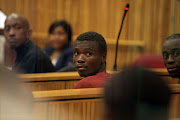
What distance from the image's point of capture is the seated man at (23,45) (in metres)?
3.09

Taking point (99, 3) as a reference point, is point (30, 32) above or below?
below

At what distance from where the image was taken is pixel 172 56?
237 cm

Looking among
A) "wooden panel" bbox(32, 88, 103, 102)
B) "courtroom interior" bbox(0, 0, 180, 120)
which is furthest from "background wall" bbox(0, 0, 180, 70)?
"wooden panel" bbox(32, 88, 103, 102)

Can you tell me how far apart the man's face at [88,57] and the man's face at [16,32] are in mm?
1173

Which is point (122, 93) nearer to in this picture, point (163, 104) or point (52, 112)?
point (163, 104)

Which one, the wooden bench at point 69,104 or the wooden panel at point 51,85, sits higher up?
the wooden bench at point 69,104

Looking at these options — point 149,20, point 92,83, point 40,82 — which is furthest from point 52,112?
point 40,82

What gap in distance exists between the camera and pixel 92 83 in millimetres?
1969

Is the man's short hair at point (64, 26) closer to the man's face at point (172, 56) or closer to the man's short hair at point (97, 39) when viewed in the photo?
the man's face at point (172, 56)

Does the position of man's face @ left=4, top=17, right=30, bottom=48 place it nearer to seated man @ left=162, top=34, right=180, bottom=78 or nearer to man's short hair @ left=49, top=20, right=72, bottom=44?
seated man @ left=162, top=34, right=180, bottom=78

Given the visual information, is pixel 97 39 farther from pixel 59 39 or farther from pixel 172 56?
pixel 59 39

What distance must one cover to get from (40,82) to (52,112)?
3.03 ft

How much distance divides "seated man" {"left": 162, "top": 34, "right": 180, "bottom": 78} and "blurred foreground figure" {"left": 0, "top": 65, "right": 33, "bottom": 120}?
4.52 feet

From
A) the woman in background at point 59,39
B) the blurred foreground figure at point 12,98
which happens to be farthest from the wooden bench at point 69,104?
the woman in background at point 59,39
